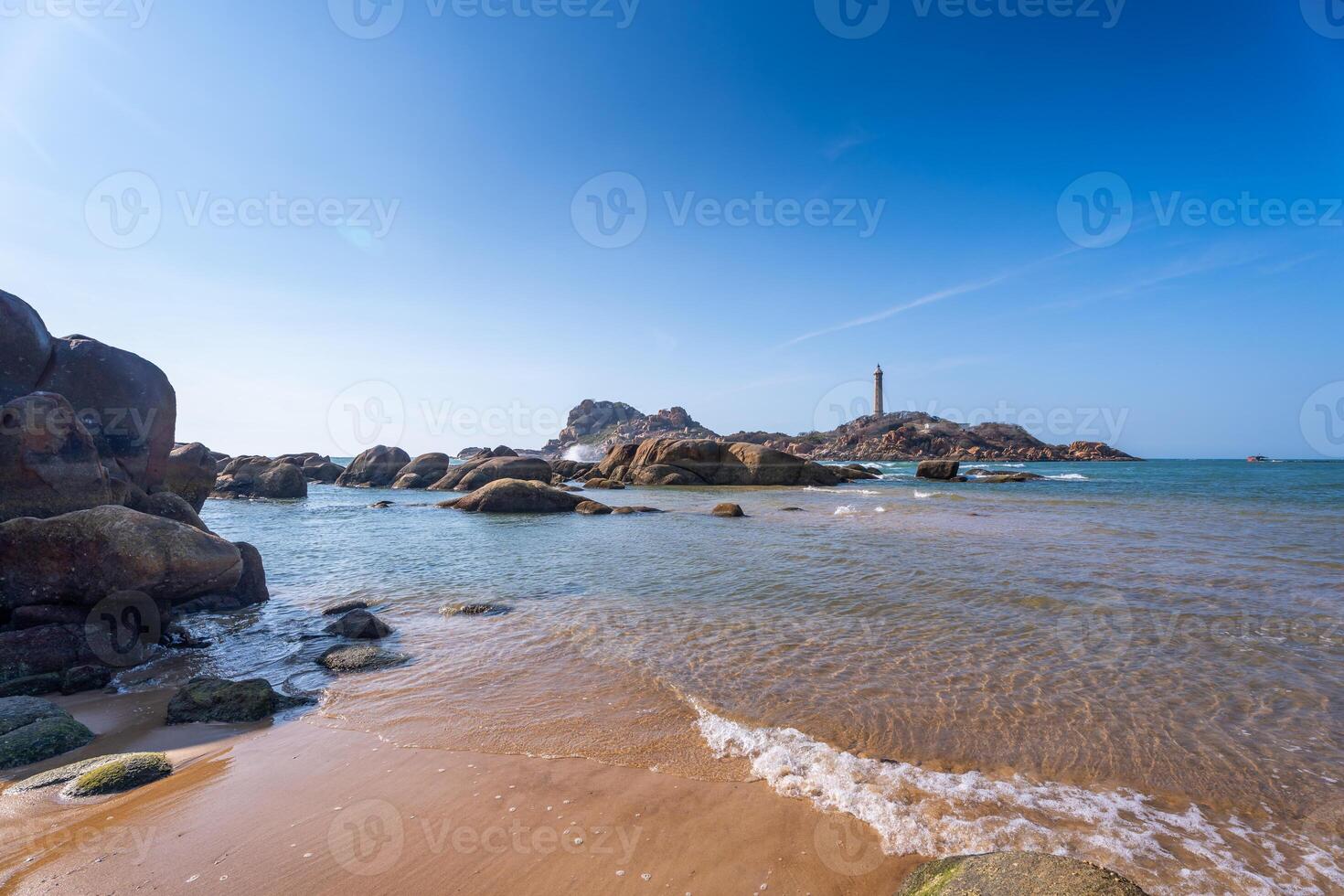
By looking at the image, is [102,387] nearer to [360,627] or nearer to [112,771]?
[360,627]

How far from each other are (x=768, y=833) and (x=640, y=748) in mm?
1564

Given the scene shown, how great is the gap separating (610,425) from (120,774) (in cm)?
15412

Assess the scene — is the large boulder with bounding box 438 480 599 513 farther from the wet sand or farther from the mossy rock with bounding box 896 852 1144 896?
the mossy rock with bounding box 896 852 1144 896

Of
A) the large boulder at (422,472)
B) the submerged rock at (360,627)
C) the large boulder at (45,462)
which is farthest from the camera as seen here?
the large boulder at (422,472)

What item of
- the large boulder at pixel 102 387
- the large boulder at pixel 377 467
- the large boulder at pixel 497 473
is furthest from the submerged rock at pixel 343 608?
the large boulder at pixel 377 467

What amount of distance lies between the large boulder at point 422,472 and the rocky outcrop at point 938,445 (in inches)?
3081

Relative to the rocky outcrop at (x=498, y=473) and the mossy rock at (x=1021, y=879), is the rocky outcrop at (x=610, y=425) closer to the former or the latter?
the rocky outcrop at (x=498, y=473)

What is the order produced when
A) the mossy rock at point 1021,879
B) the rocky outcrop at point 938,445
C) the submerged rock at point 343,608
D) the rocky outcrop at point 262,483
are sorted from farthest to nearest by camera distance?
the rocky outcrop at point 938,445 < the rocky outcrop at point 262,483 < the submerged rock at point 343,608 < the mossy rock at point 1021,879

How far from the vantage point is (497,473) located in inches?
1485

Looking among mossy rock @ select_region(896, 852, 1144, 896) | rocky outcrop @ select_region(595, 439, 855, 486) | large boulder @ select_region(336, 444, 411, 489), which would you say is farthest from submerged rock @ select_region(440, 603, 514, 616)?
large boulder @ select_region(336, 444, 411, 489)

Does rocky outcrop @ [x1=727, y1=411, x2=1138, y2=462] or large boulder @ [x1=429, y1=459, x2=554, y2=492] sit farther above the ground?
rocky outcrop @ [x1=727, y1=411, x2=1138, y2=462]

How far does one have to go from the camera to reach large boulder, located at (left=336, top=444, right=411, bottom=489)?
1928 inches

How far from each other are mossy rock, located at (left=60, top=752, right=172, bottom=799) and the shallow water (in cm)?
138

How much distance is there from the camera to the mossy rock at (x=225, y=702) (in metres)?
5.82
